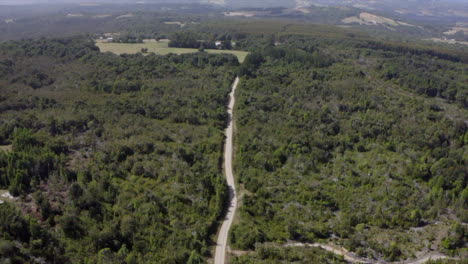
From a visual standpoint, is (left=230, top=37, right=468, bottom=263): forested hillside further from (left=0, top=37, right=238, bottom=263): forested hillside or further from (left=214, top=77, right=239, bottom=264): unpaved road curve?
(left=0, top=37, right=238, bottom=263): forested hillside

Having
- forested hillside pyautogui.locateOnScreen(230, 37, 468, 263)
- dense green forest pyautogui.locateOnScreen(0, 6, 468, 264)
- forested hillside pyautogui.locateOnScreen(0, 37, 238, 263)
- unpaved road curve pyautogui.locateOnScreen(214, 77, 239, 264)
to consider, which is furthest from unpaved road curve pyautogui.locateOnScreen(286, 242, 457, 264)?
forested hillside pyautogui.locateOnScreen(0, 37, 238, 263)

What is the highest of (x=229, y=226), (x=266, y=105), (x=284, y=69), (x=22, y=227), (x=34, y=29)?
(x=34, y=29)

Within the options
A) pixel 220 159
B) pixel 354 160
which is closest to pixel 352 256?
pixel 354 160

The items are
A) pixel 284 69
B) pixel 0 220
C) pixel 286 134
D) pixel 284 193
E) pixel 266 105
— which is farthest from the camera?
pixel 284 69

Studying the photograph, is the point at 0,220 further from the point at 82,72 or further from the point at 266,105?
the point at 82,72

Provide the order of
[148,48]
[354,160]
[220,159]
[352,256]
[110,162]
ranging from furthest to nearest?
1. [148,48]
2. [354,160]
3. [220,159]
4. [110,162]
5. [352,256]

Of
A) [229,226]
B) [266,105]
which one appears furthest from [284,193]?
[266,105]

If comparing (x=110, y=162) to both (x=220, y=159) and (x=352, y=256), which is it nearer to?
(x=220, y=159)
